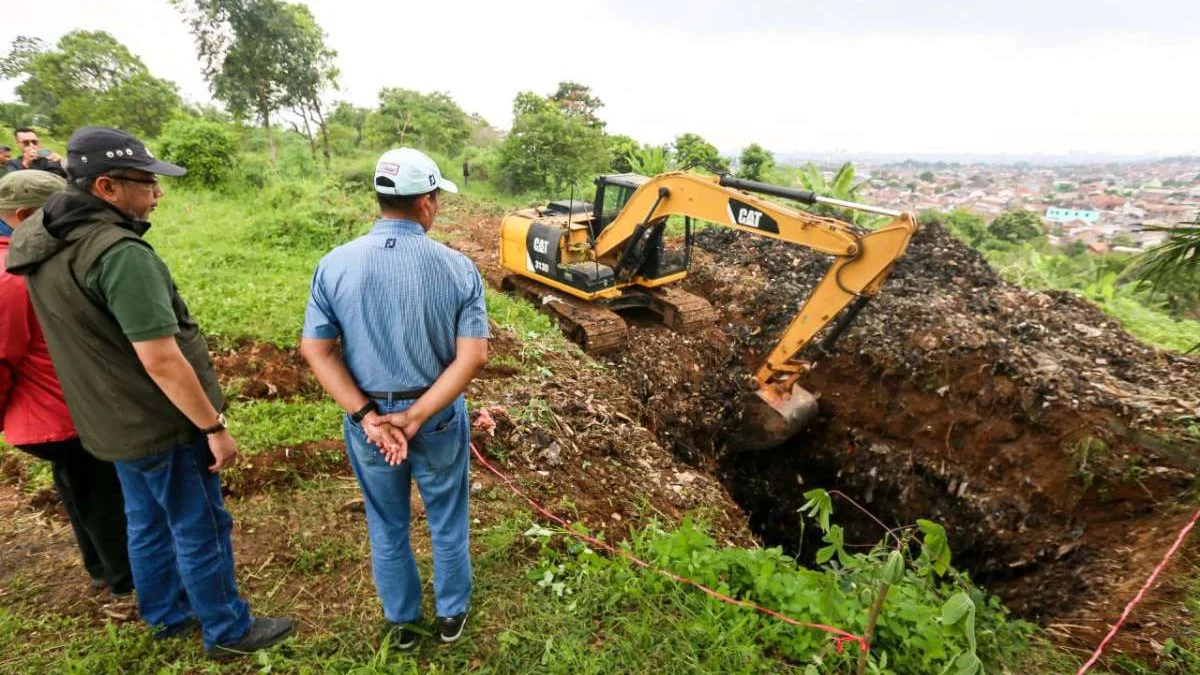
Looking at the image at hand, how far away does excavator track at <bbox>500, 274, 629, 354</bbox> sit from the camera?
6.34 metres

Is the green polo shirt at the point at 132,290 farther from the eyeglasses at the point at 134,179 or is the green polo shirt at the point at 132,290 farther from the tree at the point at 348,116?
the tree at the point at 348,116

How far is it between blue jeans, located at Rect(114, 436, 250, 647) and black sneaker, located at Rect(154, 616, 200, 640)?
27 mm

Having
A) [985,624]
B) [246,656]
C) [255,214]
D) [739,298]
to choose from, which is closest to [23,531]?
→ [246,656]

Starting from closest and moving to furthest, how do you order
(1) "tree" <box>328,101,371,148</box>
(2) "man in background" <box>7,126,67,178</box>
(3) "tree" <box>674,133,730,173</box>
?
(2) "man in background" <box>7,126,67,178</box> < (3) "tree" <box>674,133,730,173</box> < (1) "tree" <box>328,101,371,148</box>

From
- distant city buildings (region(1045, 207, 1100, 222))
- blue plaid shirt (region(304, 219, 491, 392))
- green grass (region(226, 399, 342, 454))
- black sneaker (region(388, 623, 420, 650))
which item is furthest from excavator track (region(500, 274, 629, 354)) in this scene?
distant city buildings (region(1045, 207, 1100, 222))

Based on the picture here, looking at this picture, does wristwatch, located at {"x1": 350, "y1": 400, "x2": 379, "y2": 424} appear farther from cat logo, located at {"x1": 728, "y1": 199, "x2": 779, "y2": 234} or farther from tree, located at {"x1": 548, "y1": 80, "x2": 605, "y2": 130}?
tree, located at {"x1": 548, "y1": 80, "x2": 605, "y2": 130}

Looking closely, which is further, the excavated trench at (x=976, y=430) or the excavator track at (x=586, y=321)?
the excavator track at (x=586, y=321)

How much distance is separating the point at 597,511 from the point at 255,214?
→ 9.60 metres

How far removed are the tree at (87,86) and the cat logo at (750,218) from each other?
19870mm

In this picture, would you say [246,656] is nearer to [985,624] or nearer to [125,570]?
[125,570]

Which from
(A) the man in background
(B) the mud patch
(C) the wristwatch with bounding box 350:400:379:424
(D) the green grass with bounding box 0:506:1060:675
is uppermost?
(A) the man in background

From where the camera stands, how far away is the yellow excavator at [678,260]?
15.9 ft

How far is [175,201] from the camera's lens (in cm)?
1116

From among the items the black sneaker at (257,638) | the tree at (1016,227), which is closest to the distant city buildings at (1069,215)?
the tree at (1016,227)
